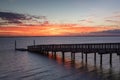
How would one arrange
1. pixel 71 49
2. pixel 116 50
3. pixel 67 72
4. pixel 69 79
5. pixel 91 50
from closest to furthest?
pixel 69 79 < pixel 67 72 < pixel 116 50 < pixel 91 50 < pixel 71 49

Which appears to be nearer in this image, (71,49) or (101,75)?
(101,75)

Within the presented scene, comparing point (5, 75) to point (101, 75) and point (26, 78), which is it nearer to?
point (26, 78)

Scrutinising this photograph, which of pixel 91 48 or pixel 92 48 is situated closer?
pixel 92 48

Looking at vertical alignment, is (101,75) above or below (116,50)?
below

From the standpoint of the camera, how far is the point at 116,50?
3662 cm

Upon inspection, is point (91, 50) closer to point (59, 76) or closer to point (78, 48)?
point (78, 48)

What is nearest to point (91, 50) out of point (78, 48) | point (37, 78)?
point (78, 48)

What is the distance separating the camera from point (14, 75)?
30016 mm

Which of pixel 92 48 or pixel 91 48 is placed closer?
pixel 92 48

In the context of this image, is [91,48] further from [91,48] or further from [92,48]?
[92,48]

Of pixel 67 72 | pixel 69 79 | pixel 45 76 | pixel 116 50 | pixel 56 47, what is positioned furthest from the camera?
pixel 56 47

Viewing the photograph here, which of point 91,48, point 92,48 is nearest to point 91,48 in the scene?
point 91,48

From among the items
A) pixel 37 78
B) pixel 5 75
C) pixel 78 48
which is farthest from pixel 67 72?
pixel 78 48

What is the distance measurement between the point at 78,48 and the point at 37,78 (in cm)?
1606
